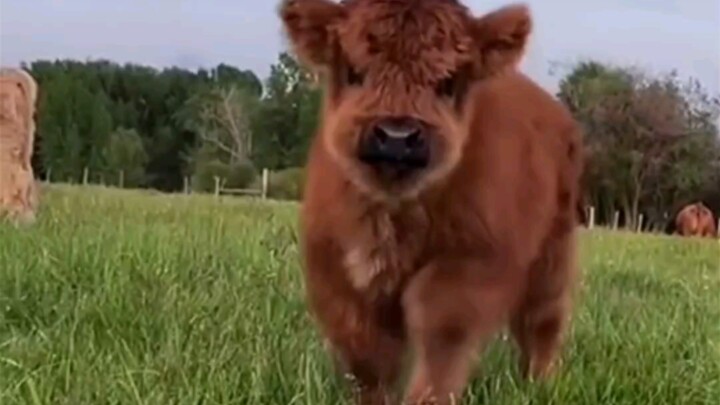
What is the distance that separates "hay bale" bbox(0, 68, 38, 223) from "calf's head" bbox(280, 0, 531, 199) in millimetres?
6685

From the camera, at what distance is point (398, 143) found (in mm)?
3902

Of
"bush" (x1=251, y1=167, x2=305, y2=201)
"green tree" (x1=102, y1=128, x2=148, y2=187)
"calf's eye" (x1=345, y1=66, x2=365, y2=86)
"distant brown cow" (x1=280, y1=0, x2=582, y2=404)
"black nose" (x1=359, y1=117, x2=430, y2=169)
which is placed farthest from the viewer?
"green tree" (x1=102, y1=128, x2=148, y2=187)

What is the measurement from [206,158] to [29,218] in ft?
94.5

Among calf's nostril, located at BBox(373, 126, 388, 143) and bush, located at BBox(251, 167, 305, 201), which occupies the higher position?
calf's nostril, located at BBox(373, 126, 388, 143)

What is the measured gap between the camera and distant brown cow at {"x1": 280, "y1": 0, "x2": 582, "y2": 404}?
406 centimetres

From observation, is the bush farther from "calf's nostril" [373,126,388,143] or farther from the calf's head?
"calf's nostril" [373,126,388,143]

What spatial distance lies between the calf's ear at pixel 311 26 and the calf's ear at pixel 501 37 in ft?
1.38

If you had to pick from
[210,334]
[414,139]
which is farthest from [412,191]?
[210,334]

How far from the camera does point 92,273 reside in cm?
580

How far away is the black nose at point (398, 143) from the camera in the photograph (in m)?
3.90

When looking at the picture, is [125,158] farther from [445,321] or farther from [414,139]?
[414,139]

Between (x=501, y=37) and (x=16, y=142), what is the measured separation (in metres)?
7.36

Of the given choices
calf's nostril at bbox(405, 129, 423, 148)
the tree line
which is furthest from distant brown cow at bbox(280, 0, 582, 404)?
the tree line

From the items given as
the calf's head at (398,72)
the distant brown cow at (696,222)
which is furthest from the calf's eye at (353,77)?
the distant brown cow at (696,222)
